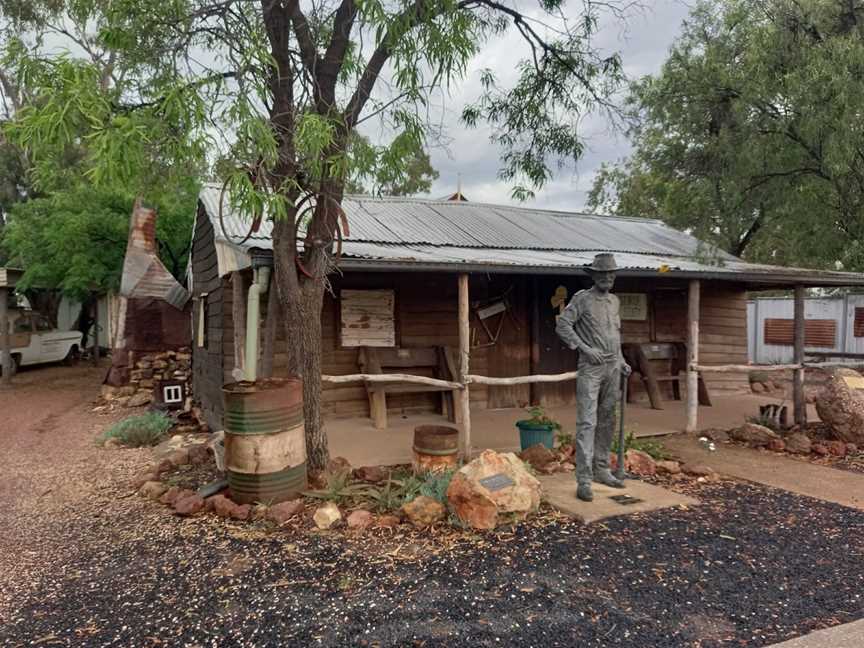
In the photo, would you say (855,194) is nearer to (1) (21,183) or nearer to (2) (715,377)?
(2) (715,377)

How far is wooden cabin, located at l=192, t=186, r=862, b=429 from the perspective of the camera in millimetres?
7727

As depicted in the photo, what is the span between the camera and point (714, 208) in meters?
11.4

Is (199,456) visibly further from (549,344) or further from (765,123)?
(765,123)

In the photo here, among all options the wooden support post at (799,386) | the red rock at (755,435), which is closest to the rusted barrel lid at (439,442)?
the red rock at (755,435)

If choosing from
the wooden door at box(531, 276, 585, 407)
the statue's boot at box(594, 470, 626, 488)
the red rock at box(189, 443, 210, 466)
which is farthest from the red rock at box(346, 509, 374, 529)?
the wooden door at box(531, 276, 585, 407)

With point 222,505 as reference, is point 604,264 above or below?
above

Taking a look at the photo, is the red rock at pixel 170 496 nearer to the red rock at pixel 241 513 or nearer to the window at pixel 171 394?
the red rock at pixel 241 513

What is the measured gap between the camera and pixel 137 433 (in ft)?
25.0

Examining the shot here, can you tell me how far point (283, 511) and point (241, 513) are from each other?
1.11ft

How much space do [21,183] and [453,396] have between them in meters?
21.6

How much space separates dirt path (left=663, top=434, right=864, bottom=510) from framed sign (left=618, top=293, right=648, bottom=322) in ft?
11.7

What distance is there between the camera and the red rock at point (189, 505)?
465 centimetres

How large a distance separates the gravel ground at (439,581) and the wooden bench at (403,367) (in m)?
3.28

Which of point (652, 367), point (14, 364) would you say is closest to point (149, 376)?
point (14, 364)
